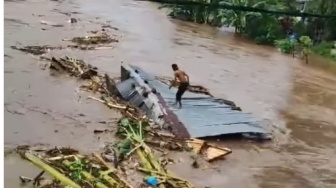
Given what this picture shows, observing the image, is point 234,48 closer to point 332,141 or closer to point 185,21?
point 185,21

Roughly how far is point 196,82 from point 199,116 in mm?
6663

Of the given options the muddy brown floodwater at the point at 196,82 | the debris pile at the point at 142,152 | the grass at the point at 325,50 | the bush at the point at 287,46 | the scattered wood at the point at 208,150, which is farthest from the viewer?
the bush at the point at 287,46

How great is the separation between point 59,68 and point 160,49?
8972 millimetres

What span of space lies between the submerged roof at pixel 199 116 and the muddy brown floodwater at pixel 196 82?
1.70 feet

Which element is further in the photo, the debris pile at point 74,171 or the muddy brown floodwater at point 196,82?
the muddy brown floodwater at point 196,82

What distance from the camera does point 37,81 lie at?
17.2m

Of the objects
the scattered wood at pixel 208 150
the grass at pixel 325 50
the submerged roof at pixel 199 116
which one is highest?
the submerged roof at pixel 199 116

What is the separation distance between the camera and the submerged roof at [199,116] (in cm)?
1323

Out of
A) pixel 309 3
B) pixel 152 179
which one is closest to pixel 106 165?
pixel 152 179

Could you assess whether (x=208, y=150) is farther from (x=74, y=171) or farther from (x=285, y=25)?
(x=285, y=25)

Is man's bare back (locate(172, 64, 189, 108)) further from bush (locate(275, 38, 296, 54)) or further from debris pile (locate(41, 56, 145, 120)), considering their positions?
bush (locate(275, 38, 296, 54))

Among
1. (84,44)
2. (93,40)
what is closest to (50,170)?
(84,44)

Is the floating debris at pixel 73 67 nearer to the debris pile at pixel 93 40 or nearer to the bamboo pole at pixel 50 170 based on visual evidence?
the debris pile at pixel 93 40

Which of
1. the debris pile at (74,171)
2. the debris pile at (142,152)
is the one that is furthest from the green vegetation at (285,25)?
the debris pile at (74,171)
